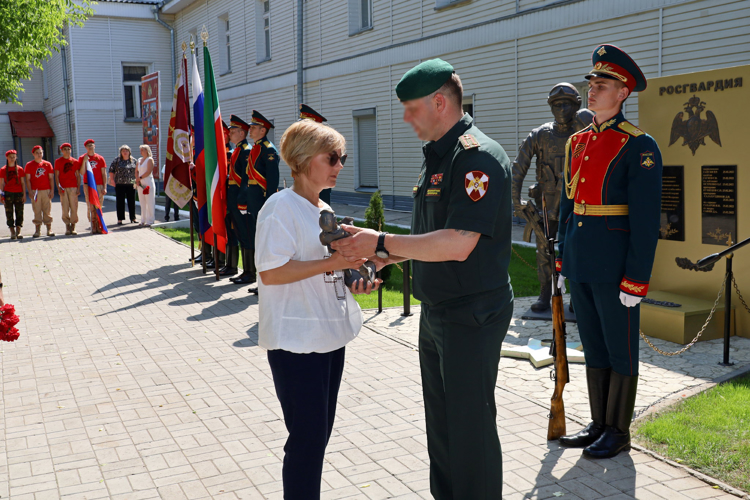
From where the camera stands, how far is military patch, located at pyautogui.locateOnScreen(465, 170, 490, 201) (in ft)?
8.83

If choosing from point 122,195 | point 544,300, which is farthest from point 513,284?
point 122,195

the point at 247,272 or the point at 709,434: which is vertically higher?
the point at 247,272

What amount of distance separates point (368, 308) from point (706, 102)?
443 centimetres

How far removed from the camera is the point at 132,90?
35188 mm

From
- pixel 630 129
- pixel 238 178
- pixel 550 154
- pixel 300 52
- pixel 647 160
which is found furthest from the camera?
pixel 300 52

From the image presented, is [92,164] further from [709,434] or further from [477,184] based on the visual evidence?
[477,184]

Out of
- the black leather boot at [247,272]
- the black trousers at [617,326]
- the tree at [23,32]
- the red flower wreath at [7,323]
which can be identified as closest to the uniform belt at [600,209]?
the black trousers at [617,326]

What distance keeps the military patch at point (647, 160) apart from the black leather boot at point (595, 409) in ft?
4.05

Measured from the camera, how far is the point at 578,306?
4215mm

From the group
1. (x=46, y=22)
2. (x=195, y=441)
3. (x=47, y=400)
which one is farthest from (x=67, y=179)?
(x=195, y=441)

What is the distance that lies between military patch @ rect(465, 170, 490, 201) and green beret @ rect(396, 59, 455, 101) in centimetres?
39

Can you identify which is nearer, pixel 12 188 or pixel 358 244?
pixel 358 244

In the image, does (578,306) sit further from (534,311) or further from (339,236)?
(534,311)

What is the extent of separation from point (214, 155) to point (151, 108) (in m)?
12.0
